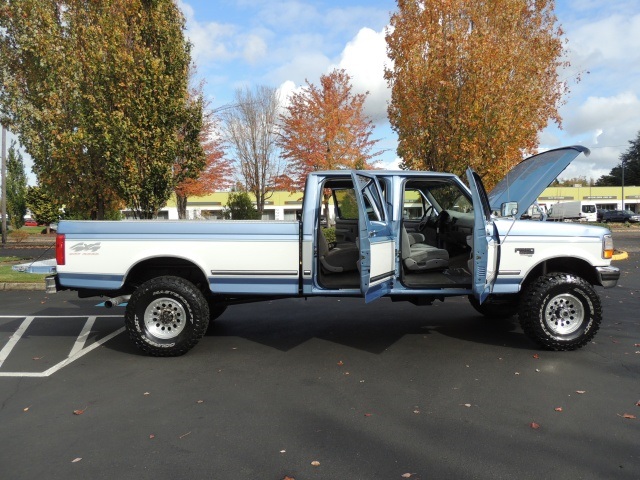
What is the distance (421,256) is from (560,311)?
169 centimetres

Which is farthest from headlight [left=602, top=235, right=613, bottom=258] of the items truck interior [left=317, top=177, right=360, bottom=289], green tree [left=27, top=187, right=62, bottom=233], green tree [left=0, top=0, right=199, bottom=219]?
green tree [left=27, top=187, right=62, bottom=233]

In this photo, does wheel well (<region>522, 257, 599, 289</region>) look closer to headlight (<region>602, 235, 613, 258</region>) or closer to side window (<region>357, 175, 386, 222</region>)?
headlight (<region>602, 235, 613, 258</region>)

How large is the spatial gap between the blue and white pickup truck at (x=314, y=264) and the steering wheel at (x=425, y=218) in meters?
1.06

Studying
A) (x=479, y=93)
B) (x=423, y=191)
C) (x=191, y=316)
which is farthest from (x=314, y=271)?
(x=479, y=93)

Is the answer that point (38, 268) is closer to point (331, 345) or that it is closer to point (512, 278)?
point (331, 345)

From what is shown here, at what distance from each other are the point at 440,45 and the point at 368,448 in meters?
11.9

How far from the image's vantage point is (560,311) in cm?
542

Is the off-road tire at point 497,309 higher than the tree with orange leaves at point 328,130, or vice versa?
the tree with orange leaves at point 328,130

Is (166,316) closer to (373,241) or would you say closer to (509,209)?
(373,241)

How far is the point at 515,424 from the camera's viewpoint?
3.62m

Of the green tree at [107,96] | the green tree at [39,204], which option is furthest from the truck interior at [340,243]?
the green tree at [39,204]

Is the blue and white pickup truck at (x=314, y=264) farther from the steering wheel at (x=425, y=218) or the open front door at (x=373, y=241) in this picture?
the steering wheel at (x=425, y=218)

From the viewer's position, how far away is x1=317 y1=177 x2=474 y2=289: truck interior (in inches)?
218

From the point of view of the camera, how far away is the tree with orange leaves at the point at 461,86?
1243 cm
